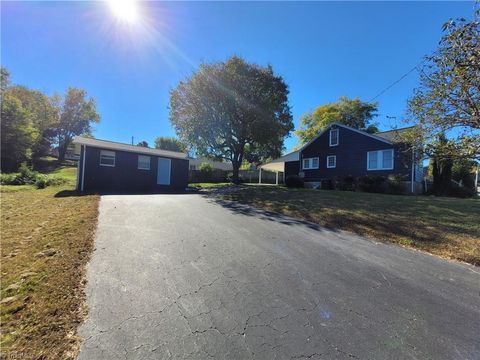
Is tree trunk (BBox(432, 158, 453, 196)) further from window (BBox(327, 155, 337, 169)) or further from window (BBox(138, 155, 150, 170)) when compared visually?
window (BBox(138, 155, 150, 170))

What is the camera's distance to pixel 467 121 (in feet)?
21.2

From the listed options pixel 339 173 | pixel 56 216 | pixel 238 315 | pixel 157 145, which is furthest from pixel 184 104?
pixel 157 145

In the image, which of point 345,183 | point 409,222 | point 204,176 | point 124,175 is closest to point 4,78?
point 204,176

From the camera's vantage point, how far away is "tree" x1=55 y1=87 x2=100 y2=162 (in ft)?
137

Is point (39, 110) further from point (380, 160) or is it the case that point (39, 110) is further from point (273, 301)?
point (273, 301)

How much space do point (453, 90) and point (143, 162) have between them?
16667 mm

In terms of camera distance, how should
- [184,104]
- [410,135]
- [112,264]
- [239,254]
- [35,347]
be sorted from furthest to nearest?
1. [184,104]
2. [410,135]
3. [239,254]
4. [112,264]
5. [35,347]

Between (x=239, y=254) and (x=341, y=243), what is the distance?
2336 mm

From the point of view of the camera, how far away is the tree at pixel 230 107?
2142 centimetres

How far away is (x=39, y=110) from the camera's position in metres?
37.4

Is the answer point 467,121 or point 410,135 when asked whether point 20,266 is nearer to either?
point 467,121

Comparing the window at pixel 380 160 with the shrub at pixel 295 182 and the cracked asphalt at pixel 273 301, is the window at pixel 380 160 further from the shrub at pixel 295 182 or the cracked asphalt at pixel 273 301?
the cracked asphalt at pixel 273 301

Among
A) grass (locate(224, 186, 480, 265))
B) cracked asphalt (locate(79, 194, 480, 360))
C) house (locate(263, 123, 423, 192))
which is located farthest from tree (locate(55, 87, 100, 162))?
cracked asphalt (locate(79, 194, 480, 360))

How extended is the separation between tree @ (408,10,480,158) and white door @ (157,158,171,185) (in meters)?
15.6
